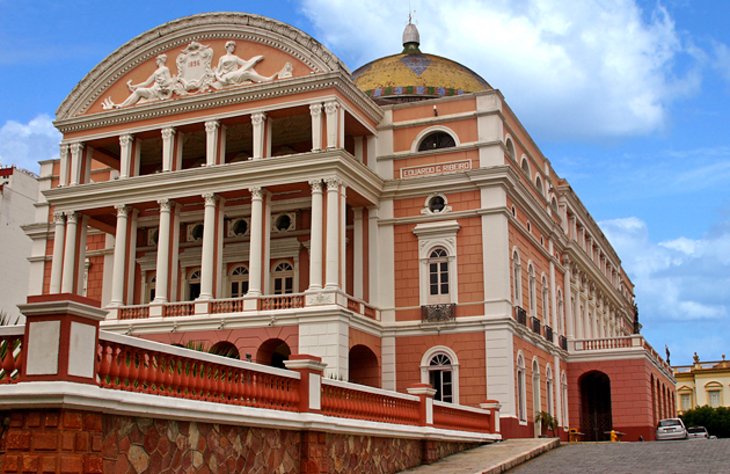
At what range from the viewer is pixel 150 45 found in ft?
107

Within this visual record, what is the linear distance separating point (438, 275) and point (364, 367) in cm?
380

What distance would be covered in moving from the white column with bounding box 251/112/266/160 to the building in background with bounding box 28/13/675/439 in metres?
0.05

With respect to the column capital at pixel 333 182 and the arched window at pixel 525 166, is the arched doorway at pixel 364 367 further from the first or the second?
the arched window at pixel 525 166

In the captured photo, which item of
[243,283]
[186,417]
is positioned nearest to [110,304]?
[243,283]

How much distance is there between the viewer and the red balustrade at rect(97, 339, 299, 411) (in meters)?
10.6

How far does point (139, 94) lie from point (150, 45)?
1729 mm

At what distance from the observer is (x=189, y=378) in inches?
474

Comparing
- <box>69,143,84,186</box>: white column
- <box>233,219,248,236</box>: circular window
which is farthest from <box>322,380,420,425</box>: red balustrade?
<box>69,143,84,186</box>: white column

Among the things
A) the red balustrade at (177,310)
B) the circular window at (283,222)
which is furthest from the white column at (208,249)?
the circular window at (283,222)

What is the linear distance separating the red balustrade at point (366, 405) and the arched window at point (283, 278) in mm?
12840

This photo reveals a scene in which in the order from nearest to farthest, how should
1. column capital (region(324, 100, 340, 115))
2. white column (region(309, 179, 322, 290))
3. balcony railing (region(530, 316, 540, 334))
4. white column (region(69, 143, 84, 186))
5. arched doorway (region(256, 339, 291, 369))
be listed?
white column (region(309, 179, 322, 290)) → arched doorway (region(256, 339, 291, 369)) → column capital (region(324, 100, 340, 115)) → white column (region(69, 143, 84, 186)) → balcony railing (region(530, 316, 540, 334))

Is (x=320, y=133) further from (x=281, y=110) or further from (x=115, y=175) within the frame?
(x=115, y=175)

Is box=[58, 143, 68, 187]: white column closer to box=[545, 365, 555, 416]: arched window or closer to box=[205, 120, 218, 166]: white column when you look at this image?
box=[205, 120, 218, 166]: white column

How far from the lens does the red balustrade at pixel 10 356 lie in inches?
384
